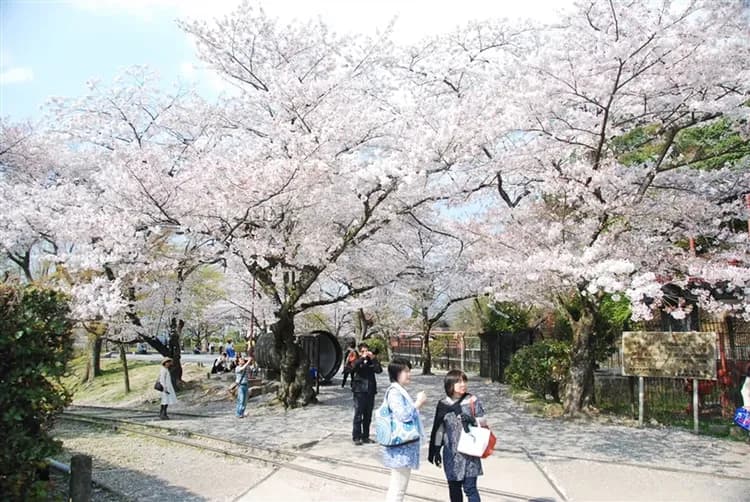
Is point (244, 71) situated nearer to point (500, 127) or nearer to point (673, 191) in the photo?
point (500, 127)

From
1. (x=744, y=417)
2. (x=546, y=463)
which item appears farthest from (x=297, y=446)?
(x=744, y=417)

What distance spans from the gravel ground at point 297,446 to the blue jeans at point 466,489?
2.70 metres

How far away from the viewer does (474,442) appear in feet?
15.0

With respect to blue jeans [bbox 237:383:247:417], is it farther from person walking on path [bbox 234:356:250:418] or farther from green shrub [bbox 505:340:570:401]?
green shrub [bbox 505:340:570:401]

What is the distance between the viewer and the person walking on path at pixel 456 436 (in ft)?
15.2

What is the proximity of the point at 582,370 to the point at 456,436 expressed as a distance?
703cm

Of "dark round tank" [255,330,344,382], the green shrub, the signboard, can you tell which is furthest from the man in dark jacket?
"dark round tank" [255,330,344,382]

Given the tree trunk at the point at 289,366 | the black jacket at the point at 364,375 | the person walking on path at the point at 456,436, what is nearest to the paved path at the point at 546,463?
the black jacket at the point at 364,375

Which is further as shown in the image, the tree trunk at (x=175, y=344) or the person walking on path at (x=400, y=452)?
the tree trunk at (x=175, y=344)

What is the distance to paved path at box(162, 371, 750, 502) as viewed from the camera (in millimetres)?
5914

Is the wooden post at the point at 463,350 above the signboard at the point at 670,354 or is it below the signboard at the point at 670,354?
below

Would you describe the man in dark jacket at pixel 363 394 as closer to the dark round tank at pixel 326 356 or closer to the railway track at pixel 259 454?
the railway track at pixel 259 454

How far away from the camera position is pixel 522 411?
11.6 metres

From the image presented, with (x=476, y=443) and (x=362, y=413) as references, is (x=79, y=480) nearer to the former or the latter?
(x=476, y=443)
